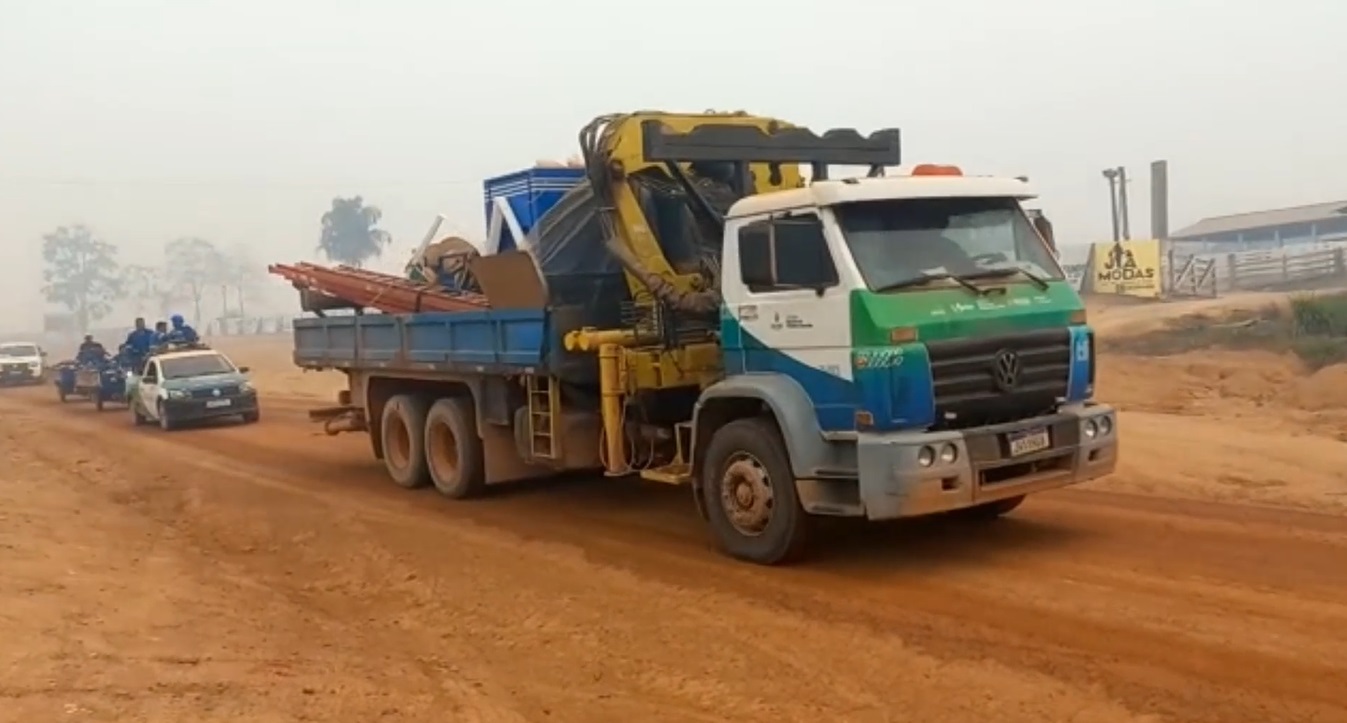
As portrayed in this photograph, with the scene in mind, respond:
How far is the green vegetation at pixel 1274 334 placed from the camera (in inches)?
774

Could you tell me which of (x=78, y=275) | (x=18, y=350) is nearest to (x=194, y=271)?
(x=78, y=275)

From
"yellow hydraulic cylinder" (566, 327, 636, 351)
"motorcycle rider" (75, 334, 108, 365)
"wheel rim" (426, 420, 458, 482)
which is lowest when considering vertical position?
"wheel rim" (426, 420, 458, 482)

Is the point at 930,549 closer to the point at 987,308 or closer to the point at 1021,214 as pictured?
the point at 987,308

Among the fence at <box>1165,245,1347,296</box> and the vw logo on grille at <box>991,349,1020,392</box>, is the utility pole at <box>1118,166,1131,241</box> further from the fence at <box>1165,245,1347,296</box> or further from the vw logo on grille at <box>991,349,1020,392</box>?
the vw logo on grille at <box>991,349,1020,392</box>

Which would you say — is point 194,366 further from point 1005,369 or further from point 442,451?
point 1005,369

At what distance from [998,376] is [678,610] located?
248 centimetres

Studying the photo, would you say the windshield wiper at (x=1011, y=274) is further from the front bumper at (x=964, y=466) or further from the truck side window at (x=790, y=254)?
the truck side window at (x=790, y=254)

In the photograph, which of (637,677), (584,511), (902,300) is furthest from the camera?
(584,511)

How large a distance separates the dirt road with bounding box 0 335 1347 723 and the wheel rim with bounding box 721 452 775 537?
319mm

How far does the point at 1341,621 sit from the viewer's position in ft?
21.9

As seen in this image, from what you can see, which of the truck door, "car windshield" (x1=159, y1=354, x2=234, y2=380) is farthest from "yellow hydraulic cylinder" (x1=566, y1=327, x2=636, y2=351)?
"car windshield" (x1=159, y1=354, x2=234, y2=380)

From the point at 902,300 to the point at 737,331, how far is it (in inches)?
55.7

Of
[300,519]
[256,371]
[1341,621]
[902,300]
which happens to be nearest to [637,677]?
[902,300]

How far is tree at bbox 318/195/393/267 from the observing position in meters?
112
